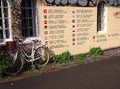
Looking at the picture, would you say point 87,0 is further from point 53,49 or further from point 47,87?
point 47,87

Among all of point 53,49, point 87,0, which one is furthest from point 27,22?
point 87,0

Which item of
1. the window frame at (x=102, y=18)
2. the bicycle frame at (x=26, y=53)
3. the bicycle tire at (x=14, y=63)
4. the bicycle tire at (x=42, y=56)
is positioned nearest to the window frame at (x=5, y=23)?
the bicycle frame at (x=26, y=53)

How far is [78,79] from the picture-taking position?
362 inches

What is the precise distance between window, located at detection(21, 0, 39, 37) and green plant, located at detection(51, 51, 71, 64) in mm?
1220

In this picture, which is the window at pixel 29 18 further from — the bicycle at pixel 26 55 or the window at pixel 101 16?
the window at pixel 101 16

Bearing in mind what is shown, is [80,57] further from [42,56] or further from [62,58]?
[42,56]

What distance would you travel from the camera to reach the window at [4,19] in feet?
33.7

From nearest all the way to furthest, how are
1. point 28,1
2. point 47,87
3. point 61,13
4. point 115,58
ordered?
→ point 47,87, point 28,1, point 61,13, point 115,58

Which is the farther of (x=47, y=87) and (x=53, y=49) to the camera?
(x=53, y=49)

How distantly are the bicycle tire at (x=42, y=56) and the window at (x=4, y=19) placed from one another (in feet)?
4.30

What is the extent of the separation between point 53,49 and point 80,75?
246cm

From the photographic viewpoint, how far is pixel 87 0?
1318 centimetres

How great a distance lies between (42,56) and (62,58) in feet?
3.14

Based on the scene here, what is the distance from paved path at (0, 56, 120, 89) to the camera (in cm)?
842
